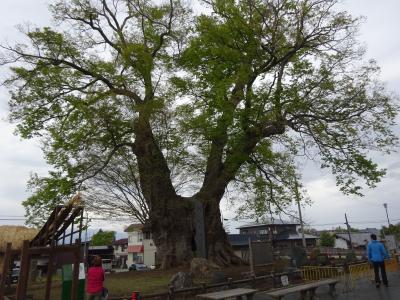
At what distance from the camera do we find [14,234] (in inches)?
728

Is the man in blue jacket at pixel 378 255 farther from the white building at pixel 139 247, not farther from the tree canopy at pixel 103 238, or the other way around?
the tree canopy at pixel 103 238

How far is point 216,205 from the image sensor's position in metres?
17.9

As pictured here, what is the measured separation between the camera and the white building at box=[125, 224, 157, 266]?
2193 inches

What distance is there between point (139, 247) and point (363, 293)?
182 feet

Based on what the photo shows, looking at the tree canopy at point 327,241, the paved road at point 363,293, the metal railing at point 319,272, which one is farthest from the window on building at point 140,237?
the paved road at point 363,293

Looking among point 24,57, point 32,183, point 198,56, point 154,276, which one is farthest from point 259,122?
point 24,57

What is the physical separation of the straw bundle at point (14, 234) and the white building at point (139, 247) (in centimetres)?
3743

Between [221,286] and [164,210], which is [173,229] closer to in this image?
[164,210]

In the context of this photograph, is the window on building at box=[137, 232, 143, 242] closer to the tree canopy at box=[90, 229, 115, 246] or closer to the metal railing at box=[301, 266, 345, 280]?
the tree canopy at box=[90, 229, 115, 246]

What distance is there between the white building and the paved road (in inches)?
1840

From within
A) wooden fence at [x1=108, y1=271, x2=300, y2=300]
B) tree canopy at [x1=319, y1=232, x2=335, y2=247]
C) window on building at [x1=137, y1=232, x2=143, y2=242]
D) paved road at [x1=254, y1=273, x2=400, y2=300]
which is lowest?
paved road at [x1=254, y1=273, x2=400, y2=300]

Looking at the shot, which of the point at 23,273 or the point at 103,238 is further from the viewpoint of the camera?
the point at 103,238

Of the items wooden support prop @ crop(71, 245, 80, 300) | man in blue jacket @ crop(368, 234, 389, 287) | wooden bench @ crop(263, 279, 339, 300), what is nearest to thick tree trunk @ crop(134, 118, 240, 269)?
wooden bench @ crop(263, 279, 339, 300)

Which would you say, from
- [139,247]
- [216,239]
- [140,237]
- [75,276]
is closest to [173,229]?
[216,239]
